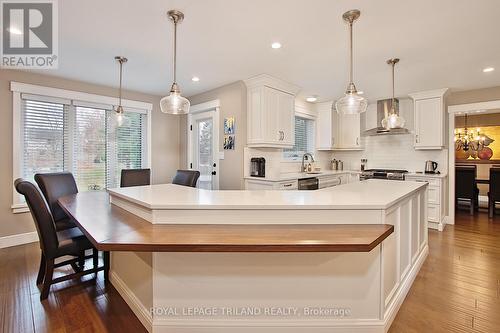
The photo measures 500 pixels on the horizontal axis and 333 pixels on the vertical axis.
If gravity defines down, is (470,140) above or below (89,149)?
above

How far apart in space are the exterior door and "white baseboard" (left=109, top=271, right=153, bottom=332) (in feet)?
7.63

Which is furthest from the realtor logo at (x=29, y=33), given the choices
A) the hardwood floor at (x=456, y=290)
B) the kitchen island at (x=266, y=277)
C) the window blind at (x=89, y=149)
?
the hardwood floor at (x=456, y=290)

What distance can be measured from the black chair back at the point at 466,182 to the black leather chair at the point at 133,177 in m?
6.43

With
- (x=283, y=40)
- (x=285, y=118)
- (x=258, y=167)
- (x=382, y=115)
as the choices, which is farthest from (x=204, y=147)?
(x=382, y=115)

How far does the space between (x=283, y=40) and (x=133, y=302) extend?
2.75 m

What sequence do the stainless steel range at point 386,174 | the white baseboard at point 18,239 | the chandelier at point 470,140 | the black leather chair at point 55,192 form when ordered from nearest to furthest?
the black leather chair at point 55,192
the white baseboard at point 18,239
the stainless steel range at point 386,174
the chandelier at point 470,140

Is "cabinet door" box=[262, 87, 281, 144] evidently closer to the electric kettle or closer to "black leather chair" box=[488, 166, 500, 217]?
the electric kettle

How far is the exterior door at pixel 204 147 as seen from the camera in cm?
447

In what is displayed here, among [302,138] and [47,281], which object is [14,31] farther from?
[302,138]

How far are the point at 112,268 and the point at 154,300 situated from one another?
40.5 inches

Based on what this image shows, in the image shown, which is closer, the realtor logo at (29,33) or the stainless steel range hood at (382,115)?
the realtor logo at (29,33)

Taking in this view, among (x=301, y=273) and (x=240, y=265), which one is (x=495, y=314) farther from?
(x=240, y=265)

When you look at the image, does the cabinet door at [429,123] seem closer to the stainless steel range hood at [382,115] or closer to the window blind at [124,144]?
the stainless steel range hood at [382,115]

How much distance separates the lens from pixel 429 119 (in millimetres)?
4539
